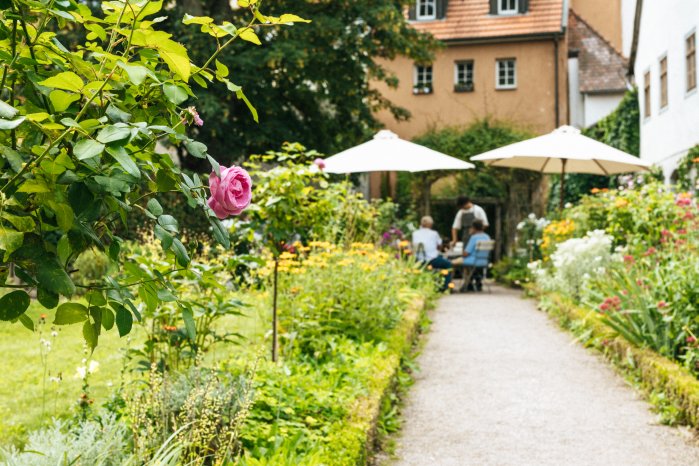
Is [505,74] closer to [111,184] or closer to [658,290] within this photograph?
[658,290]

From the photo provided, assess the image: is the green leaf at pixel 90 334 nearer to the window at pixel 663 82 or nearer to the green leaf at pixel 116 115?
the green leaf at pixel 116 115

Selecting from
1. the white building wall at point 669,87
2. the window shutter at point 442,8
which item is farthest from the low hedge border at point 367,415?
the window shutter at point 442,8

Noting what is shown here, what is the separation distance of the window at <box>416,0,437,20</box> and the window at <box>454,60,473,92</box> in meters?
2.26

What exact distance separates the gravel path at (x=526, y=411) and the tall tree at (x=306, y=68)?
8994 mm

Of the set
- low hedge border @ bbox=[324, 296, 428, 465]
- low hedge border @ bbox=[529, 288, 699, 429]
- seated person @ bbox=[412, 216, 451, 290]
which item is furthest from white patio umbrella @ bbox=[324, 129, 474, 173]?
low hedge border @ bbox=[324, 296, 428, 465]

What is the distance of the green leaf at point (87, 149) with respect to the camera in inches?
65.4

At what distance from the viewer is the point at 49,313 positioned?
8.62m

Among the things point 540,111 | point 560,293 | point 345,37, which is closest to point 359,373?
point 560,293

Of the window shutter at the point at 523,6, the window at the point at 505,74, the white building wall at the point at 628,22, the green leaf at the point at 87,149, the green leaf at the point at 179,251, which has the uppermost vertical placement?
the window shutter at the point at 523,6

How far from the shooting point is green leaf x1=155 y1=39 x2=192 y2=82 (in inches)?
76.4

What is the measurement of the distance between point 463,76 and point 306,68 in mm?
10102

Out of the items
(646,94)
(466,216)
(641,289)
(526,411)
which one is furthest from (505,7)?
(526,411)

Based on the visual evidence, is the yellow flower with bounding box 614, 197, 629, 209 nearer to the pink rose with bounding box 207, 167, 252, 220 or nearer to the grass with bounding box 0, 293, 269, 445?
the grass with bounding box 0, 293, 269, 445

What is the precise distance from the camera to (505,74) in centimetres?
2636
